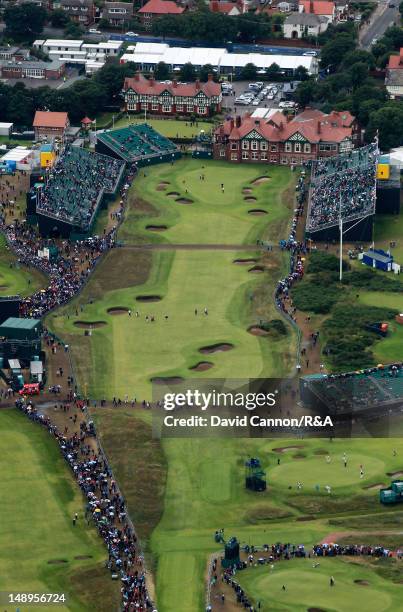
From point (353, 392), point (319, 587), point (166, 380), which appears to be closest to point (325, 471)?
point (353, 392)

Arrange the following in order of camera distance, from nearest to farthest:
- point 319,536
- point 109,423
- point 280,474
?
1. point 319,536
2. point 280,474
3. point 109,423

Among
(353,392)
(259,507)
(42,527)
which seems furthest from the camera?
(353,392)

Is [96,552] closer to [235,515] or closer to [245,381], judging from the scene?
[235,515]

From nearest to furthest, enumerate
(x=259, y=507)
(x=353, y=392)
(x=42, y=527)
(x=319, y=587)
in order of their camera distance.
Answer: (x=319, y=587)
(x=42, y=527)
(x=259, y=507)
(x=353, y=392)

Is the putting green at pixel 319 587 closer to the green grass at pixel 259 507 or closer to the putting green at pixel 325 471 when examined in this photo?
the green grass at pixel 259 507

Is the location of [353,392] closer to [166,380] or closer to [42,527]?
[166,380]

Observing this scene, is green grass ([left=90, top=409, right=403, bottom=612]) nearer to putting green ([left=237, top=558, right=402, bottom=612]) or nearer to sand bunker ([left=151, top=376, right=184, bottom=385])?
putting green ([left=237, top=558, right=402, bottom=612])

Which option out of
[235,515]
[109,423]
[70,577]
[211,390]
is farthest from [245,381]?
[70,577]
